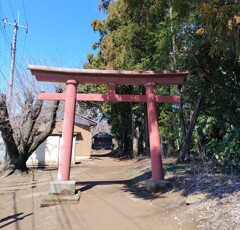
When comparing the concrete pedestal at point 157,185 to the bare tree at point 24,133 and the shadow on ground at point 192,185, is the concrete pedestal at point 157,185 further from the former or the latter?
the bare tree at point 24,133

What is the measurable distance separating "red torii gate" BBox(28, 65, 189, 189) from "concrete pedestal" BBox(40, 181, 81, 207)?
260 mm

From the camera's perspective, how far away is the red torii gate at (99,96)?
7.92 metres

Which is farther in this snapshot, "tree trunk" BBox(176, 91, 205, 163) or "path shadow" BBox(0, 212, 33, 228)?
"tree trunk" BBox(176, 91, 205, 163)

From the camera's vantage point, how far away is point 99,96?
871 centimetres

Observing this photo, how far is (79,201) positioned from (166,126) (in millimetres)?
7740

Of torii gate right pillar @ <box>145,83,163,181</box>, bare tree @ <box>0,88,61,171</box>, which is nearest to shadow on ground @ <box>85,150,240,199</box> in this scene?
torii gate right pillar @ <box>145,83,163,181</box>

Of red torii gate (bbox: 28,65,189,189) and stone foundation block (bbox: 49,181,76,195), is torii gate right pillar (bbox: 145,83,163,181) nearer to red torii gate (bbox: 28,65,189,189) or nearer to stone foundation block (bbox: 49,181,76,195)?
red torii gate (bbox: 28,65,189,189)

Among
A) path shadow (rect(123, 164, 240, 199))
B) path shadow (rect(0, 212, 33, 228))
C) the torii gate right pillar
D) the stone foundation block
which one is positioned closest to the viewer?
path shadow (rect(123, 164, 240, 199))

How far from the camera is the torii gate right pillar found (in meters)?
8.02

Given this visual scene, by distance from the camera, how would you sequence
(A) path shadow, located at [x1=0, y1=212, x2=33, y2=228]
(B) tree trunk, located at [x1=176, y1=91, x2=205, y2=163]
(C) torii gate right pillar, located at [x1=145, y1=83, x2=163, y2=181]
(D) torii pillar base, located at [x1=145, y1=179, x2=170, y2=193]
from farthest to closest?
(B) tree trunk, located at [x1=176, y1=91, x2=205, y2=163], (C) torii gate right pillar, located at [x1=145, y1=83, x2=163, y2=181], (D) torii pillar base, located at [x1=145, y1=179, x2=170, y2=193], (A) path shadow, located at [x1=0, y1=212, x2=33, y2=228]

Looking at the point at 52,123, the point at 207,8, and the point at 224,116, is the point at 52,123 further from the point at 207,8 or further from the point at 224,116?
the point at 207,8

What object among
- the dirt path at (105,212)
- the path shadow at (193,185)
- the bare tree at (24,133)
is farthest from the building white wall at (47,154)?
the path shadow at (193,185)

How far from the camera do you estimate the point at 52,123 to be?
1518 cm

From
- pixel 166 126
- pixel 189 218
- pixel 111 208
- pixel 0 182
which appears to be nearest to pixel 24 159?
pixel 0 182
